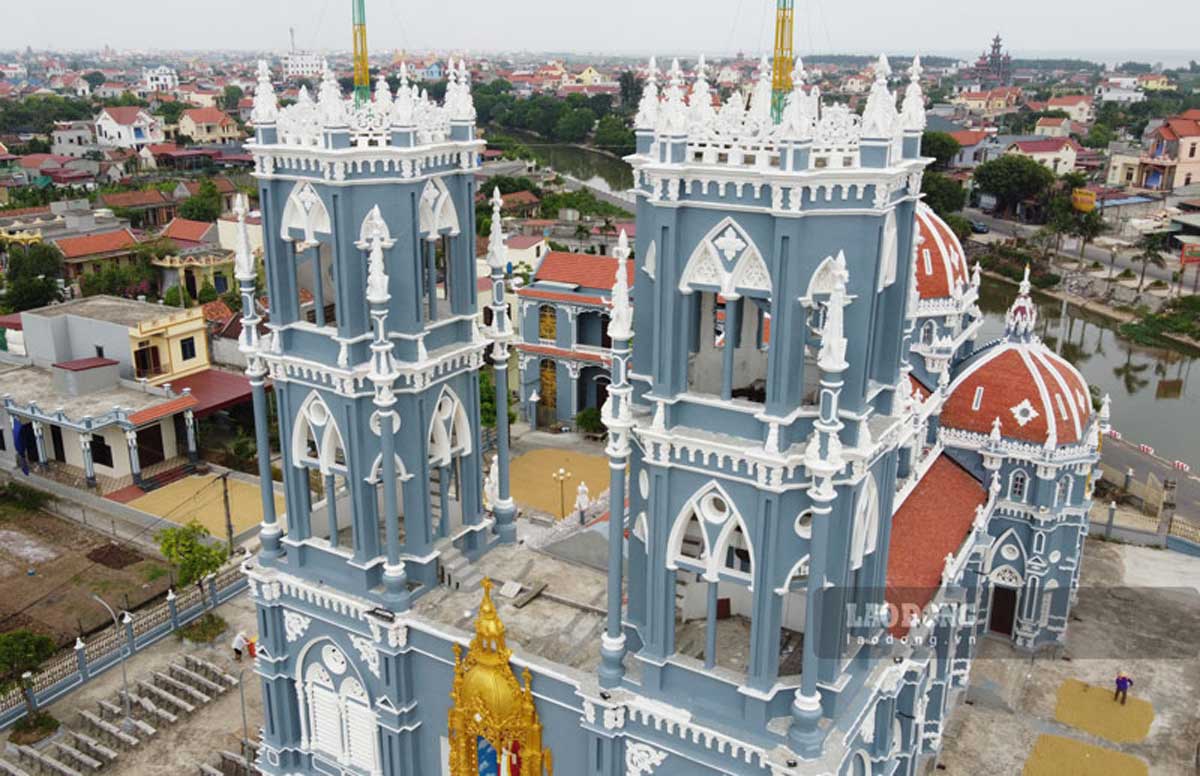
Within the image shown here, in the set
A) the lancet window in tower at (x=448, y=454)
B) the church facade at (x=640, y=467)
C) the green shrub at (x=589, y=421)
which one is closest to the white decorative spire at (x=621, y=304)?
the church facade at (x=640, y=467)

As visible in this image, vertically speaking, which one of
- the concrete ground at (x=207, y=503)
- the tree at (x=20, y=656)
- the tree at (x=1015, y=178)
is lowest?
the concrete ground at (x=207, y=503)

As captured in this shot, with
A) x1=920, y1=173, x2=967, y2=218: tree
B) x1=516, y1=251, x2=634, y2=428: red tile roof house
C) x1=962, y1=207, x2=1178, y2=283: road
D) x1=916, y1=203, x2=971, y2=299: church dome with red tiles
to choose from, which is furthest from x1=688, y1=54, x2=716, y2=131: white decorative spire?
x1=920, y1=173, x2=967, y2=218: tree

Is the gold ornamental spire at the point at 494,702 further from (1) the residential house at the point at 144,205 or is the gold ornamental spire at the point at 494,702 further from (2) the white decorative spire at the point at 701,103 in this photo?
(1) the residential house at the point at 144,205

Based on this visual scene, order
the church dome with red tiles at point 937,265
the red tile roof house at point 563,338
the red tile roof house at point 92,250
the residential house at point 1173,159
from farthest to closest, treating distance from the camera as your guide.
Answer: the residential house at point 1173,159, the red tile roof house at point 92,250, the red tile roof house at point 563,338, the church dome with red tiles at point 937,265

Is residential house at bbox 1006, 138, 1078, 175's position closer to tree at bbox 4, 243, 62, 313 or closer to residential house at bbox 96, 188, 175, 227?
residential house at bbox 96, 188, 175, 227

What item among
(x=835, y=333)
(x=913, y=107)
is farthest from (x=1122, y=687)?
(x=913, y=107)

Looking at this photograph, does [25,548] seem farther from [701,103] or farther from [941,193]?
[941,193]
